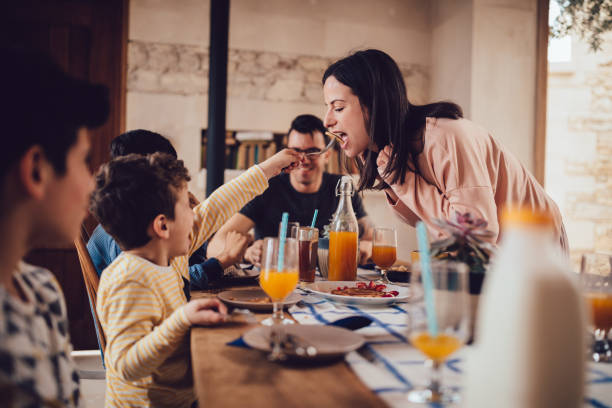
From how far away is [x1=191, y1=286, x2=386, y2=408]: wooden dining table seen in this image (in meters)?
0.69

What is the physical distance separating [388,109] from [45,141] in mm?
1322

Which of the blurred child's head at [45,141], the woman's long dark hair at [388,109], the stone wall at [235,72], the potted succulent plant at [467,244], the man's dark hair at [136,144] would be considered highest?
the stone wall at [235,72]

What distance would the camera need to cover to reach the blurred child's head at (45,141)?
67cm

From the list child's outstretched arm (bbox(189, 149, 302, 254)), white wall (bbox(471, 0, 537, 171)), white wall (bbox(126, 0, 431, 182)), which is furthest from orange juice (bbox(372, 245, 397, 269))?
white wall (bbox(471, 0, 537, 171))

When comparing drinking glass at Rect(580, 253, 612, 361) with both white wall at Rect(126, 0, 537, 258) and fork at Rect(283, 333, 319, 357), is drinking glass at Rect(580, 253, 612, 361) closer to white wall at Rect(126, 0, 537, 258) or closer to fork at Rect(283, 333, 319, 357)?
fork at Rect(283, 333, 319, 357)

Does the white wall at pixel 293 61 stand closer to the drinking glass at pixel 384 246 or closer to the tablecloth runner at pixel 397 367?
the drinking glass at pixel 384 246

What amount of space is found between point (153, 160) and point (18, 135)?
23.3 inches

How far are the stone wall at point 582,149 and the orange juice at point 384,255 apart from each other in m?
2.83

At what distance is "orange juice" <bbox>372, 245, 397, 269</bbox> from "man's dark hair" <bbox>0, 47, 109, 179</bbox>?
121cm

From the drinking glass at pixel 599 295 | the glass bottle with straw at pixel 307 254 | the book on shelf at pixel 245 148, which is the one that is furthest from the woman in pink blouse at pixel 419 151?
the book on shelf at pixel 245 148

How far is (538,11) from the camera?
3.88 metres

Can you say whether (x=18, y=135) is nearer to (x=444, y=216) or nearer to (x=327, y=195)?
(x=444, y=216)

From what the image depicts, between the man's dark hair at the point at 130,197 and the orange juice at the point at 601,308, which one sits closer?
the orange juice at the point at 601,308

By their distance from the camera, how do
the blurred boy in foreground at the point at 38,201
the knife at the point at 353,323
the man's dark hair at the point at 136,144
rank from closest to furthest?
the blurred boy in foreground at the point at 38,201 → the knife at the point at 353,323 → the man's dark hair at the point at 136,144
